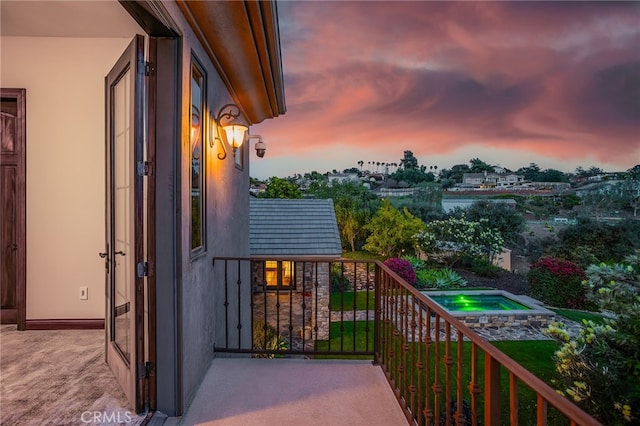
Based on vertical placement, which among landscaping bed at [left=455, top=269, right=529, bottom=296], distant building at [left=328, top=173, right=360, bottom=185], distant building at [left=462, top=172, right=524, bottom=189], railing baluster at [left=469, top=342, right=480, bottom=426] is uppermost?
distant building at [left=328, top=173, right=360, bottom=185]

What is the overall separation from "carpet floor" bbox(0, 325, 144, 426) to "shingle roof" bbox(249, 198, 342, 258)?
5929 millimetres

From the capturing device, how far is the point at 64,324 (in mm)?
3355

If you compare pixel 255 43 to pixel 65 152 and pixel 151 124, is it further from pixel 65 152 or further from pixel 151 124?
pixel 65 152

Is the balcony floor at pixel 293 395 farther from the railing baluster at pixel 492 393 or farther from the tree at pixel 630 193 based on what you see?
the tree at pixel 630 193

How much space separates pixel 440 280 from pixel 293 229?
6.05m

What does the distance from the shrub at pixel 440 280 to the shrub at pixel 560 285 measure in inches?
Result: 97.7

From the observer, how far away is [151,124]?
6.50 feet

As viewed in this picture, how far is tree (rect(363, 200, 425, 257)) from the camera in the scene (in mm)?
15703

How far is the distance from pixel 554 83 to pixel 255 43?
1710 centimetres

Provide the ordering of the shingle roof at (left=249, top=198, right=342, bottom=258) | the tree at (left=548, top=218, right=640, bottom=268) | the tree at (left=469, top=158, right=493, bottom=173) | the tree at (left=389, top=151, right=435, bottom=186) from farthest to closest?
1. the tree at (left=389, top=151, right=435, bottom=186)
2. the tree at (left=469, top=158, right=493, bottom=173)
3. the tree at (left=548, top=218, right=640, bottom=268)
4. the shingle roof at (left=249, top=198, right=342, bottom=258)

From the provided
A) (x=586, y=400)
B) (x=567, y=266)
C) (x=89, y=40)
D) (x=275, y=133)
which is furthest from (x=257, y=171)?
(x=586, y=400)

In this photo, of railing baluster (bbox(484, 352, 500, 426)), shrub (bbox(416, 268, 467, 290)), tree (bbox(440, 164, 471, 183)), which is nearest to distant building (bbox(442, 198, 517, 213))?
A: tree (bbox(440, 164, 471, 183))

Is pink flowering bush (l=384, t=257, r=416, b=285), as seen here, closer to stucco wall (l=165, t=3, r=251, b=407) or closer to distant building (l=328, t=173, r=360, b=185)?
stucco wall (l=165, t=3, r=251, b=407)

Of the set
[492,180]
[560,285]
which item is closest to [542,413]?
[560,285]
